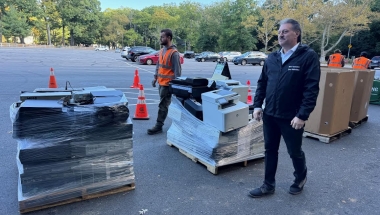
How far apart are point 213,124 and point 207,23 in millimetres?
59284

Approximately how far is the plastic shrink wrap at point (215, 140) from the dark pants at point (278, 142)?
648 mm

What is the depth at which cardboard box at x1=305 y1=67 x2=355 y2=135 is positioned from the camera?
499 cm

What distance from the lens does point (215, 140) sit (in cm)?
358

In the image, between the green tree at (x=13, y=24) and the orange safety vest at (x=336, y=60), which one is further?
the green tree at (x=13, y=24)

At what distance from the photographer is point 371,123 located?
6652 mm

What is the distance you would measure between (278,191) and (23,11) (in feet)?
283

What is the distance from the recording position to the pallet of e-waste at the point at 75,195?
106 inches

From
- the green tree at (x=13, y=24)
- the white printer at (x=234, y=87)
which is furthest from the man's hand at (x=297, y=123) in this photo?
the green tree at (x=13, y=24)

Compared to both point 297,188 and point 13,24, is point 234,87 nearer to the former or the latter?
point 297,188

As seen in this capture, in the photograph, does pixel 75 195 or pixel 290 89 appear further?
pixel 75 195

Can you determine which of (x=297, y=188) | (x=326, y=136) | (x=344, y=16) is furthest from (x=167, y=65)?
(x=344, y=16)

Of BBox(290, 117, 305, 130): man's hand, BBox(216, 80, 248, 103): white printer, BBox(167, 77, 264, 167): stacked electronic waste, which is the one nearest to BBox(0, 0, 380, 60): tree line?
BBox(216, 80, 248, 103): white printer

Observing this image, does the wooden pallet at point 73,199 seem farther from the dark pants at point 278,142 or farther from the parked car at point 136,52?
the parked car at point 136,52

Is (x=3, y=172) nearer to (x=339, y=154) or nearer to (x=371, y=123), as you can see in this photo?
(x=339, y=154)
